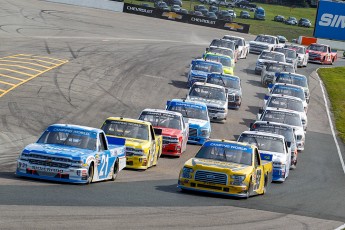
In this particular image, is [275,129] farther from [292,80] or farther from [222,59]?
[222,59]

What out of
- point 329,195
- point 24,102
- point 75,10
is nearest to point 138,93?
point 24,102

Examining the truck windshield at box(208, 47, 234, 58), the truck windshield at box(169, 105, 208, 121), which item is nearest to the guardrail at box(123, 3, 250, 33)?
the truck windshield at box(208, 47, 234, 58)

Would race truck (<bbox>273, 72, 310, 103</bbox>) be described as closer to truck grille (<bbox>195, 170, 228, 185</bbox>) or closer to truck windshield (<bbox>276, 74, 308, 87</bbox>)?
truck windshield (<bbox>276, 74, 308, 87</bbox>)

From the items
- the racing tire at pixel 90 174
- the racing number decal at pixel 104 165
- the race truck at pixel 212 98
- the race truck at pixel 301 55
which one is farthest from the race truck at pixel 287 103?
the race truck at pixel 301 55

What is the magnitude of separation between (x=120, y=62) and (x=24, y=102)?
18.1 m

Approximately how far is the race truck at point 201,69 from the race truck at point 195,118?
42.0 ft

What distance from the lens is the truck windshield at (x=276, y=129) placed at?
33812 millimetres

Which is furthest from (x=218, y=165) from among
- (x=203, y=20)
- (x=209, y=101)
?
(x=203, y=20)

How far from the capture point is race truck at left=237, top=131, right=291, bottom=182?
28.5 meters

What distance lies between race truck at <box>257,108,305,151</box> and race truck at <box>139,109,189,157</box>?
19.1 feet

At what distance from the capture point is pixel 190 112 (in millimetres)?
36656

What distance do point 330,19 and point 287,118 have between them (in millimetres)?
50165

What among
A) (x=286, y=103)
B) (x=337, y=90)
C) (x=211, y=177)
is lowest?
(x=337, y=90)

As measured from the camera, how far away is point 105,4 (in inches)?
3570
